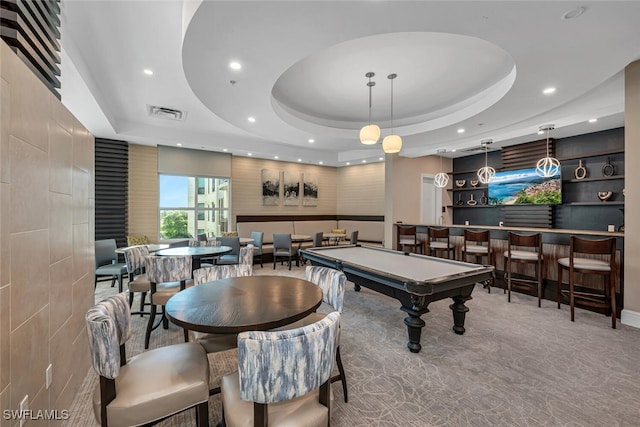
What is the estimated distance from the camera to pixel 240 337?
1.17 m

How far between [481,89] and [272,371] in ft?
16.7

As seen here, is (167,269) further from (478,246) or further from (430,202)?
(430,202)

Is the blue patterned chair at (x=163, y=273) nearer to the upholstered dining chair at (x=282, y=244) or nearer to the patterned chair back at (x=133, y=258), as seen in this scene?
the patterned chair back at (x=133, y=258)

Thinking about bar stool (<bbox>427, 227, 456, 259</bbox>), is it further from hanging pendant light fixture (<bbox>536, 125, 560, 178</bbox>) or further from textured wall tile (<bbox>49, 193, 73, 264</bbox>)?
textured wall tile (<bbox>49, 193, 73, 264</bbox>)

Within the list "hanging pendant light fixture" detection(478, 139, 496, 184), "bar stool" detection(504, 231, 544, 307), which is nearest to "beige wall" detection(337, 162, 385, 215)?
"hanging pendant light fixture" detection(478, 139, 496, 184)

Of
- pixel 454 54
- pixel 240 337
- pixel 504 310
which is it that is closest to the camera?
pixel 240 337

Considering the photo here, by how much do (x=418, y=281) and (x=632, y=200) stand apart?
3.26 m

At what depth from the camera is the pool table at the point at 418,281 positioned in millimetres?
2725

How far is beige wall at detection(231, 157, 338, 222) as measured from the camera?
26.4 feet

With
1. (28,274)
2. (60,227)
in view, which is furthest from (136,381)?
(60,227)

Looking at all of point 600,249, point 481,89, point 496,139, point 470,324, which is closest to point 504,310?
point 470,324

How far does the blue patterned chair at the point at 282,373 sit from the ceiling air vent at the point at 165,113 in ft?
17.8

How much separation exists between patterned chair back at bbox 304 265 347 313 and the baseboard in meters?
3.91

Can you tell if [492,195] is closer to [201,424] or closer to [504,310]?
[504,310]
